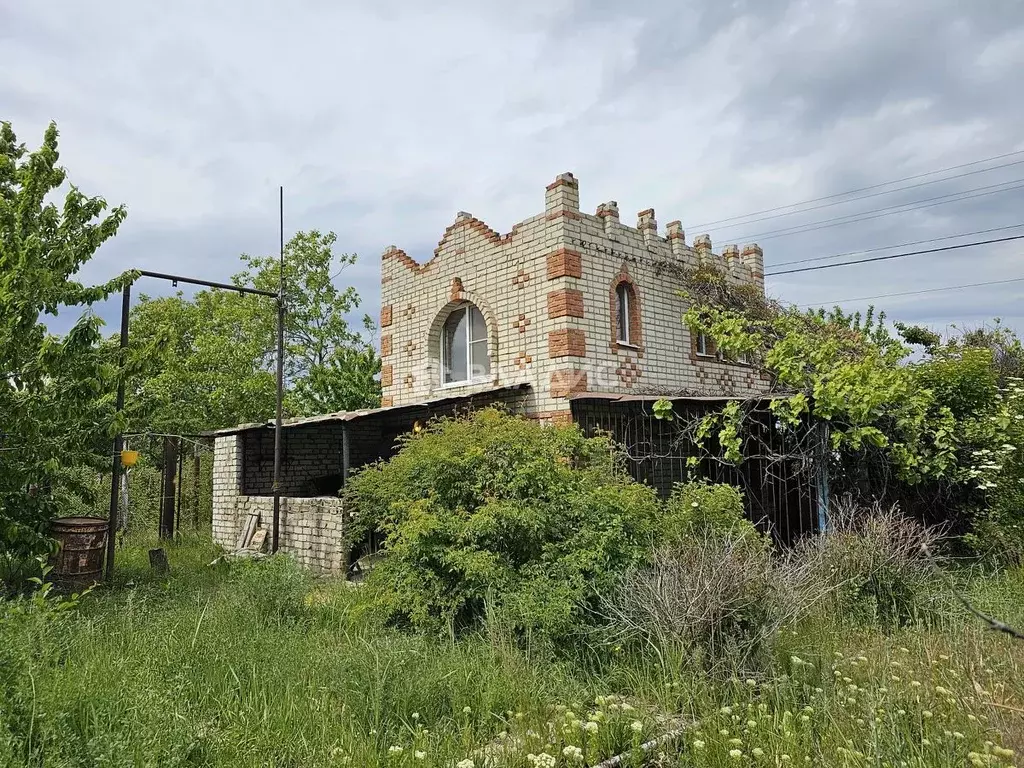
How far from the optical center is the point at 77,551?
24.6ft

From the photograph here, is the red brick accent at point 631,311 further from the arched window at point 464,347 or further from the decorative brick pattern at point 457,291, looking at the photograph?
the decorative brick pattern at point 457,291

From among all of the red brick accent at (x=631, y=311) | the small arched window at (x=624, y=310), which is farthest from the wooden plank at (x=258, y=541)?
the small arched window at (x=624, y=310)

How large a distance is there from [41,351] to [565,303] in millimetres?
6199

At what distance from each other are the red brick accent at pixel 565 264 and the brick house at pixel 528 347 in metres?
0.02

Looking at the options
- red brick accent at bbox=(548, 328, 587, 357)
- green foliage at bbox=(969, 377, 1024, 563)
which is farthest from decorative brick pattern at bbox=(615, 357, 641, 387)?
green foliage at bbox=(969, 377, 1024, 563)

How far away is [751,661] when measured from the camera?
4.72 m

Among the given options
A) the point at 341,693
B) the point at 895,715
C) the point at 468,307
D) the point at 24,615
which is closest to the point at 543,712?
the point at 341,693

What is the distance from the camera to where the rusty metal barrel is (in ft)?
24.5

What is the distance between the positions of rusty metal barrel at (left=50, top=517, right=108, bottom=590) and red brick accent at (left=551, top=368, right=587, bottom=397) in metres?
5.91

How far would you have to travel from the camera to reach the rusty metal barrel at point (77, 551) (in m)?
7.46

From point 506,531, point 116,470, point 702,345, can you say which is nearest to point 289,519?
point 116,470

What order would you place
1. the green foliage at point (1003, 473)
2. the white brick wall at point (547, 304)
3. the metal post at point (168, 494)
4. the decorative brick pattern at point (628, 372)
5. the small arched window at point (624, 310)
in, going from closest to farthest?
the green foliage at point (1003, 473), the white brick wall at point (547, 304), the decorative brick pattern at point (628, 372), the small arched window at point (624, 310), the metal post at point (168, 494)

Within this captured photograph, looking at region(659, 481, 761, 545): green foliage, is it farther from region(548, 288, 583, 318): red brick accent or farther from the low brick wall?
the low brick wall

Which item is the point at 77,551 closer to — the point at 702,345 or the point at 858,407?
the point at 858,407
